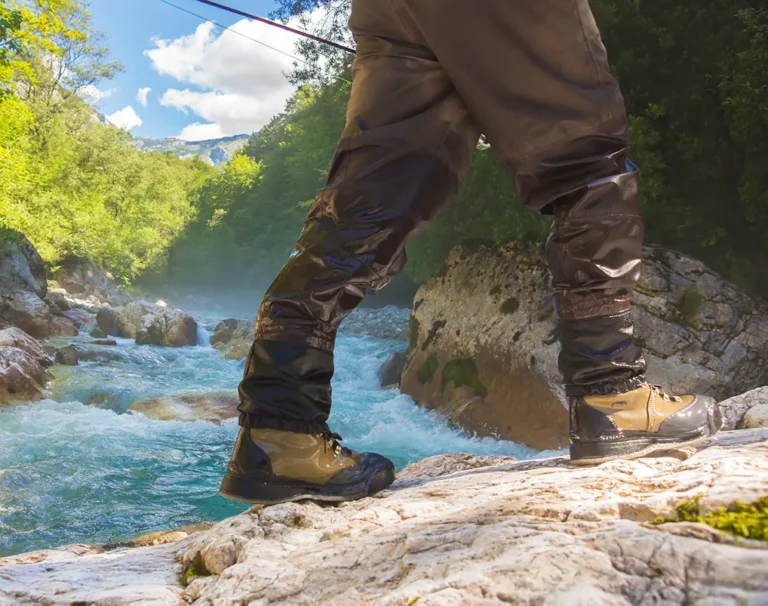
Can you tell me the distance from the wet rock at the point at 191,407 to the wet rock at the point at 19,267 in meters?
9.84

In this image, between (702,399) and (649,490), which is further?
(702,399)

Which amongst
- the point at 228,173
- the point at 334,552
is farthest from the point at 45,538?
the point at 228,173

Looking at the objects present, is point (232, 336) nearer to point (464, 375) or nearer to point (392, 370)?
point (392, 370)

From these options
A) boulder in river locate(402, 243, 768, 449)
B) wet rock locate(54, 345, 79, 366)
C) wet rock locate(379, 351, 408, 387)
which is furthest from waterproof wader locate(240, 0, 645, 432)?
wet rock locate(54, 345, 79, 366)

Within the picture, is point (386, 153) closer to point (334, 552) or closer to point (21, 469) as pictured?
point (334, 552)

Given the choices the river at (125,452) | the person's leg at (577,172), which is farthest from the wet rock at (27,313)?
the person's leg at (577,172)

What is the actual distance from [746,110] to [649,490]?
22.8 ft

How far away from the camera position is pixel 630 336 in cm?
171

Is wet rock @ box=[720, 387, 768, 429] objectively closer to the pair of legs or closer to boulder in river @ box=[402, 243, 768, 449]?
the pair of legs

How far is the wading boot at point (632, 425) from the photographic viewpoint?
1.70 metres

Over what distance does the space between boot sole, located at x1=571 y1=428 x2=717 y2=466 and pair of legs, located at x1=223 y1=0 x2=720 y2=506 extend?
0.24ft

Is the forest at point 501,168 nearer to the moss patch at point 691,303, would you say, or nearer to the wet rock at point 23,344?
the moss patch at point 691,303

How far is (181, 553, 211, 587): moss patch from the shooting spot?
5.09 feet

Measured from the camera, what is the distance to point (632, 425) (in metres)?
1.70
